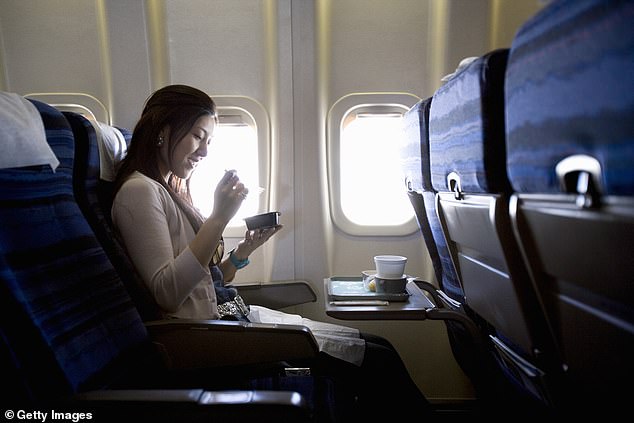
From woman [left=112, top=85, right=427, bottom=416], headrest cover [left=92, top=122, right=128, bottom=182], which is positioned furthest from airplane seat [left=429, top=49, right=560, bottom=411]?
headrest cover [left=92, top=122, right=128, bottom=182]

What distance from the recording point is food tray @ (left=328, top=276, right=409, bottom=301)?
1.52 metres

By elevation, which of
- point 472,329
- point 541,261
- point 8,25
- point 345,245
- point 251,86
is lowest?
point 472,329

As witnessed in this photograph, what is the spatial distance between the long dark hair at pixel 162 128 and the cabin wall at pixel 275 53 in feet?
2.49

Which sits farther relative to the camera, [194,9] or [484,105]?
[194,9]

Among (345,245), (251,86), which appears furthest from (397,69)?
(345,245)

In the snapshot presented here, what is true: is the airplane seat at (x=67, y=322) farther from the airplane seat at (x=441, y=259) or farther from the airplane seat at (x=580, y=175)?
the airplane seat at (x=441, y=259)

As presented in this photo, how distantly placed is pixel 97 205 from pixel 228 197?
1.34ft

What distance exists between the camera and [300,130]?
2.20 metres

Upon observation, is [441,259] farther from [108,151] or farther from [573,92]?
[108,151]

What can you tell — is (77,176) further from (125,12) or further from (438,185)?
(125,12)

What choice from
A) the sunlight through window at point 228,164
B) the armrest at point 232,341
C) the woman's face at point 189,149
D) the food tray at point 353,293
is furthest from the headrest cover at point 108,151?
the food tray at point 353,293

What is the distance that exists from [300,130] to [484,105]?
1.43 m

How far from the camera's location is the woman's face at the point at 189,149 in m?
1.49

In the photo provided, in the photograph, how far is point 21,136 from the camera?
0.91 meters
